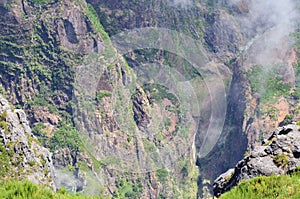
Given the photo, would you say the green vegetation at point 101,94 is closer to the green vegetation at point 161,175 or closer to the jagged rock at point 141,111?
the jagged rock at point 141,111

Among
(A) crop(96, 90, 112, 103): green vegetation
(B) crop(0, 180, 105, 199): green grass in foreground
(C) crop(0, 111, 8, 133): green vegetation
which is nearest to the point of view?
(B) crop(0, 180, 105, 199): green grass in foreground

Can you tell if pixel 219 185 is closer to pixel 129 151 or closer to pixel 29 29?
pixel 129 151

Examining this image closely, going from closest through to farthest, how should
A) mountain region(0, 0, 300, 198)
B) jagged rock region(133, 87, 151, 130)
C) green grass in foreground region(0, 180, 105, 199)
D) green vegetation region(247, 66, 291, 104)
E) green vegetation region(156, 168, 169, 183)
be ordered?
green grass in foreground region(0, 180, 105, 199), mountain region(0, 0, 300, 198), green vegetation region(156, 168, 169, 183), green vegetation region(247, 66, 291, 104), jagged rock region(133, 87, 151, 130)

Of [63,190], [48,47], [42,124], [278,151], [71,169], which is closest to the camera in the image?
[63,190]

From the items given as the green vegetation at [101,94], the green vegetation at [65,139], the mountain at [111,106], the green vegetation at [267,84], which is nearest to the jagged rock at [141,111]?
the mountain at [111,106]

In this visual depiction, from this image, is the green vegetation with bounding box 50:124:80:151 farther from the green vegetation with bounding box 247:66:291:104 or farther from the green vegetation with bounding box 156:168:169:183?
the green vegetation with bounding box 247:66:291:104

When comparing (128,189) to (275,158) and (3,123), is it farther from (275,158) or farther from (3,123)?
(275,158)

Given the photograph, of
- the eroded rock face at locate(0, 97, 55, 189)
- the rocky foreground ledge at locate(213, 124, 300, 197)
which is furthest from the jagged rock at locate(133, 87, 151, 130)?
the rocky foreground ledge at locate(213, 124, 300, 197)

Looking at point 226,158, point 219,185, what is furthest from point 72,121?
point 219,185

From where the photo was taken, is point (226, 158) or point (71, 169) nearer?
point (71, 169)
